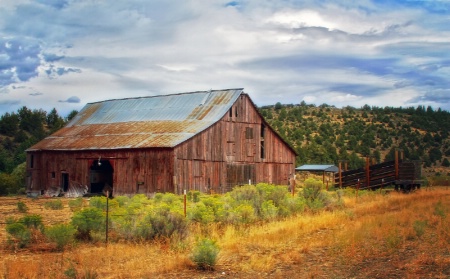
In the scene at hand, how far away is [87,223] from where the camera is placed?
739 inches

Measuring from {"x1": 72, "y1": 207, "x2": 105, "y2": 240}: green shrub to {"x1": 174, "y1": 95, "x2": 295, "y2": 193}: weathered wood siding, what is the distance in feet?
61.4

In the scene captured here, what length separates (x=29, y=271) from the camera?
13078mm

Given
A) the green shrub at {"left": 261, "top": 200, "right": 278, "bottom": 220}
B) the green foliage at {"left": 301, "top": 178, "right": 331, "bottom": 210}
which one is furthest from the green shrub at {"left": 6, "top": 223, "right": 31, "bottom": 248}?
the green foliage at {"left": 301, "top": 178, "right": 331, "bottom": 210}

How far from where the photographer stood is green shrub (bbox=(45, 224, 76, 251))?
1703 cm

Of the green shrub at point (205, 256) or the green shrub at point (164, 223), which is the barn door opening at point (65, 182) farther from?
the green shrub at point (205, 256)

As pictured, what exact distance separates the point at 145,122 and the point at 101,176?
17.4 feet

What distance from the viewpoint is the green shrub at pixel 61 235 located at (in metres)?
17.0

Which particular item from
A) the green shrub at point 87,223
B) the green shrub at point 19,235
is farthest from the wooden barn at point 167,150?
the green shrub at point 19,235

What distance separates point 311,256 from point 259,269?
197 cm

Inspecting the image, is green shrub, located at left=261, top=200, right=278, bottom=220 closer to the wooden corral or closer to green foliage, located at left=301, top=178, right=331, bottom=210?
green foliage, located at left=301, top=178, right=331, bottom=210

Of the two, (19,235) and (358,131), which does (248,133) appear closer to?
(19,235)

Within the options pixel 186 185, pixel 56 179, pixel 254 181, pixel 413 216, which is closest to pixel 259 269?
pixel 413 216

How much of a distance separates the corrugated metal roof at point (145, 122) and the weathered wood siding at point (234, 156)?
2.77ft

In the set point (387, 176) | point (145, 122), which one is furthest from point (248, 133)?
point (387, 176)
